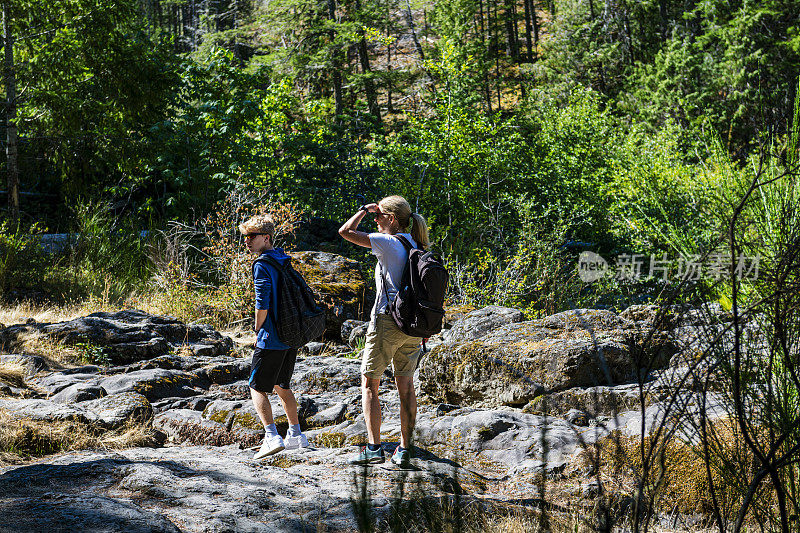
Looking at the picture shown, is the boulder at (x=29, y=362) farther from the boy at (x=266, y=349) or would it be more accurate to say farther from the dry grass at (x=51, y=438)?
Result: the boy at (x=266, y=349)

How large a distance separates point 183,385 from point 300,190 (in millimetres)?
8313

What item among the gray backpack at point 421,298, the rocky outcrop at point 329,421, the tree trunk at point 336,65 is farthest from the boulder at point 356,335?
the tree trunk at point 336,65

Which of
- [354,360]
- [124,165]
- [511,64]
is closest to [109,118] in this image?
[124,165]

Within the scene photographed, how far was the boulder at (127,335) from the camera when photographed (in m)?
7.77

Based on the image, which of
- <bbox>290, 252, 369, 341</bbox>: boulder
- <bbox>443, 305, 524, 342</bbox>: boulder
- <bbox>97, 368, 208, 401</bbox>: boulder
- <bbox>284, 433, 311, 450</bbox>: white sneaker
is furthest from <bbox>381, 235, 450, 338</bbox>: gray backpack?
<bbox>290, 252, 369, 341</bbox>: boulder

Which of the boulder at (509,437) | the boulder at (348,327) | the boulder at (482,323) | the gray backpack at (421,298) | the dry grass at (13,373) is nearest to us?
the gray backpack at (421,298)

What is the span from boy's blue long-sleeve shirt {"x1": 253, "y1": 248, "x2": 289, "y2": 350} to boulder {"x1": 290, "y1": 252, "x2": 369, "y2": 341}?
4804 millimetres

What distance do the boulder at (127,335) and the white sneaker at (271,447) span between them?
3891mm

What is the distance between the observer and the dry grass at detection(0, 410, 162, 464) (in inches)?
178

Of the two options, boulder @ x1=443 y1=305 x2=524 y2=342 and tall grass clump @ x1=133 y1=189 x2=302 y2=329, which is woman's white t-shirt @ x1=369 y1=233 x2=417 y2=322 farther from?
tall grass clump @ x1=133 y1=189 x2=302 y2=329

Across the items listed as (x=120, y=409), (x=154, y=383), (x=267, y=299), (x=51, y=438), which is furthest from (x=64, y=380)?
(x=267, y=299)

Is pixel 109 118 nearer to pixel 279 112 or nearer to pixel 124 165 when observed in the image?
pixel 124 165

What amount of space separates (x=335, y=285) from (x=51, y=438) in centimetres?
559

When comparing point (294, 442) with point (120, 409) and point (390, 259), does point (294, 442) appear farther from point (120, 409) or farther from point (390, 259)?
Result: point (120, 409)
